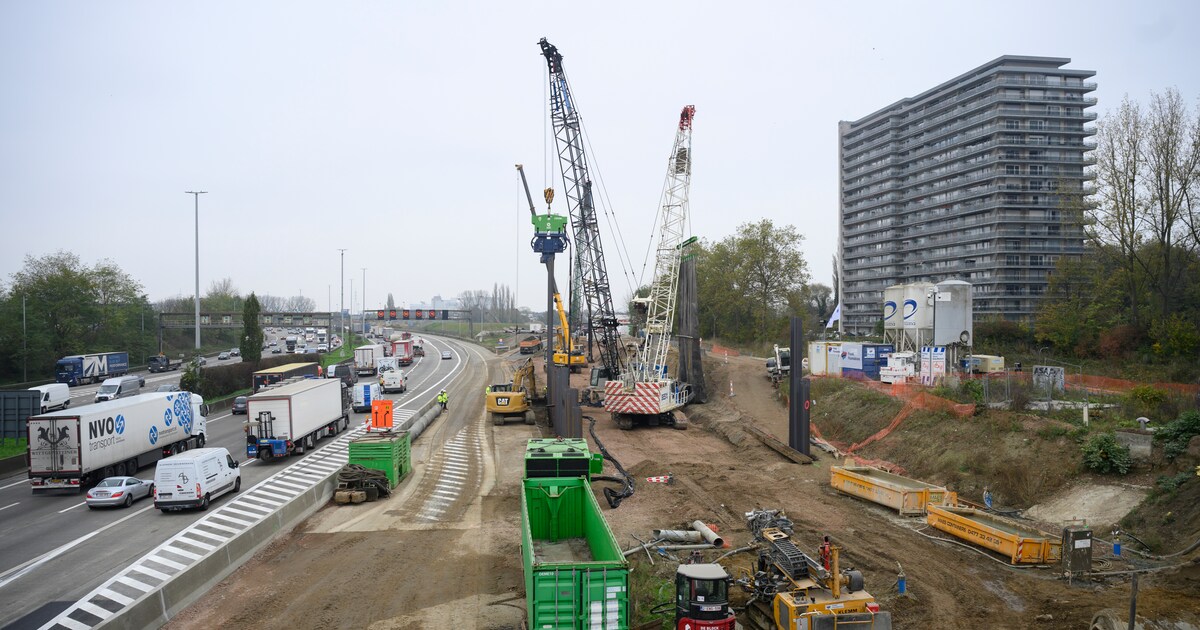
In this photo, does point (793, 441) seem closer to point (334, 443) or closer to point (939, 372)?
point (939, 372)

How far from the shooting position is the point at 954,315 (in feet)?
137

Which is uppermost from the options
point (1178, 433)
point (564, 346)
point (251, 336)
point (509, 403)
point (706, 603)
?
point (251, 336)

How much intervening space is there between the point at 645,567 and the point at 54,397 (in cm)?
4908

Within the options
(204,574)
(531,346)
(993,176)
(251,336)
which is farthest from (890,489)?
(531,346)

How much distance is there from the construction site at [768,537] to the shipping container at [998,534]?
5cm

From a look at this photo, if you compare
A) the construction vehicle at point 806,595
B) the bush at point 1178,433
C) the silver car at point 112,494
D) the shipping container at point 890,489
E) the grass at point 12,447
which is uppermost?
the bush at point 1178,433

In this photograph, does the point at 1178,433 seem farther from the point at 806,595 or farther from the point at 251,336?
the point at 251,336

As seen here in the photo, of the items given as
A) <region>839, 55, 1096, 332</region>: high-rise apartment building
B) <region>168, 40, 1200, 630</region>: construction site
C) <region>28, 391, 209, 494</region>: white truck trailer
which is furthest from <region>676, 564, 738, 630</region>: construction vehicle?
<region>839, 55, 1096, 332</region>: high-rise apartment building

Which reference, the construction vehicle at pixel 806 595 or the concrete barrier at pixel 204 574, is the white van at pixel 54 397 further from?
the construction vehicle at pixel 806 595

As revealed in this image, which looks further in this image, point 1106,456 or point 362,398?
point 362,398

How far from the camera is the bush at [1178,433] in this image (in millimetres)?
20469

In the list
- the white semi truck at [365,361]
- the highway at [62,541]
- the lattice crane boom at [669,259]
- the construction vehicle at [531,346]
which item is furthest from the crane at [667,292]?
the construction vehicle at [531,346]

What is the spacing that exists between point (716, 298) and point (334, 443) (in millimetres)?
56278

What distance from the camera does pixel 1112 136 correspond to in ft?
138
